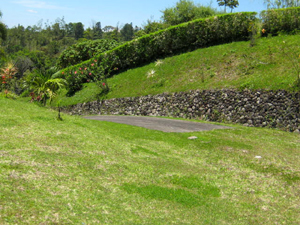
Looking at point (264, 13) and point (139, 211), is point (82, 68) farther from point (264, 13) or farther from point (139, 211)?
point (139, 211)

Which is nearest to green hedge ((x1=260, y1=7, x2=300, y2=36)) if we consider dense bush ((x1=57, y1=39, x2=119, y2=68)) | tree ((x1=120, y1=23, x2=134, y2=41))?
dense bush ((x1=57, y1=39, x2=119, y2=68))

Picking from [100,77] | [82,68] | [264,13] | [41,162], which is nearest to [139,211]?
[41,162]

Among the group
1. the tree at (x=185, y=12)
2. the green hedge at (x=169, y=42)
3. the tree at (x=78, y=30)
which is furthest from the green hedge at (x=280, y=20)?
the tree at (x=78, y=30)

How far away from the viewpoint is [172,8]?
4969 cm

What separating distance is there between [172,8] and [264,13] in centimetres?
2723

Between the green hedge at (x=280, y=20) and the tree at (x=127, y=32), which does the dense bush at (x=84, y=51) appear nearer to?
the green hedge at (x=280, y=20)

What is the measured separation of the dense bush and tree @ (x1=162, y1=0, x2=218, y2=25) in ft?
42.8

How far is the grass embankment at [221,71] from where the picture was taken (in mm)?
18833

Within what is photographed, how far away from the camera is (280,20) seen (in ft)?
76.4

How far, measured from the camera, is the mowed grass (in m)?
5.17

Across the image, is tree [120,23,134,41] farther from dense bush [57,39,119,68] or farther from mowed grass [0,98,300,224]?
mowed grass [0,98,300,224]

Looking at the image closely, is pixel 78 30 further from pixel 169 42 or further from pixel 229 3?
pixel 169 42

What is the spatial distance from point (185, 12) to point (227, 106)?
31.2 metres

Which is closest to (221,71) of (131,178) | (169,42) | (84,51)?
(169,42)
